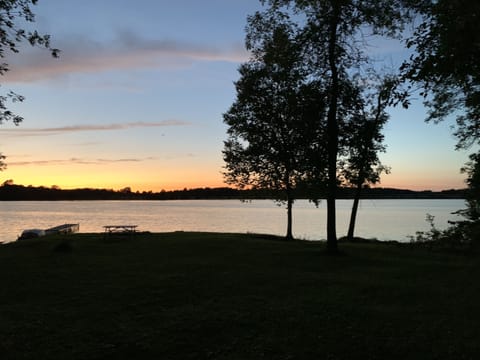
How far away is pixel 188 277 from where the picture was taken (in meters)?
14.7

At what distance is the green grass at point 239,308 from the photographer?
321 inches

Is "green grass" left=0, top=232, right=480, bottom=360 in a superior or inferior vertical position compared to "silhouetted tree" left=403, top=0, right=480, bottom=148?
inferior

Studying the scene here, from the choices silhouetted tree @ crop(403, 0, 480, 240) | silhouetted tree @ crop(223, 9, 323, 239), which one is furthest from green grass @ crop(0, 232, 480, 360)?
silhouetted tree @ crop(223, 9, 323, 239)

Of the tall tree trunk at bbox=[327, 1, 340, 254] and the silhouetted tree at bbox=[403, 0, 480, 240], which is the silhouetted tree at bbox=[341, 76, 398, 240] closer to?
the tall tree trunk at bbox=[327, 1, 340, 254]

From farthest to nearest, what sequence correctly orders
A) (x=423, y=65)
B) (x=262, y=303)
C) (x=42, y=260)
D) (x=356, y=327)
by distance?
(x=42, y=260) < (x=262, y=303) < (x=356, y=327) < (x=423, y=65)

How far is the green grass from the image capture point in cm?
816

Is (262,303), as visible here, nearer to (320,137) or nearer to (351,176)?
(320,137)

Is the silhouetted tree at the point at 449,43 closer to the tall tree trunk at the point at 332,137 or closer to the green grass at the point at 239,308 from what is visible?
the green grass at the point at 239,308

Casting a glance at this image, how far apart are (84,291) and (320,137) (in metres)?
15.0

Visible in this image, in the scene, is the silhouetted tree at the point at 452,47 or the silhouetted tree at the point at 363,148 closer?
the silhouetted tree at the point at 452,47

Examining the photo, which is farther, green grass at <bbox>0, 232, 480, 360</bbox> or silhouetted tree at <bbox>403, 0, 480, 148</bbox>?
green grass at <bbox>0, 232, 480, 360</bbox>

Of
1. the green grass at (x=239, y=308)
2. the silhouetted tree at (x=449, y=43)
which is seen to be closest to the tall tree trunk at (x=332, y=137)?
the green grass at (x=239, y=308)

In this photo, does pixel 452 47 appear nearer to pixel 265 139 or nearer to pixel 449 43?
pixel 449 43

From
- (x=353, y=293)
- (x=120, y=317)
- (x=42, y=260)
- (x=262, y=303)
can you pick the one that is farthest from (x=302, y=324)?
(x=42, y=260)
